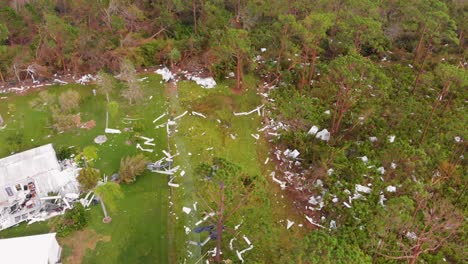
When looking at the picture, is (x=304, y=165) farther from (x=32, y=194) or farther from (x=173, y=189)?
(x=32, y=194)

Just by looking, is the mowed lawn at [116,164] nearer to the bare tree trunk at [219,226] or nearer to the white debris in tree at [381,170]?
the bare tree trunk at [219,226]

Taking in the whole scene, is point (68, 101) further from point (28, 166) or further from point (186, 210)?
point (186, 210)

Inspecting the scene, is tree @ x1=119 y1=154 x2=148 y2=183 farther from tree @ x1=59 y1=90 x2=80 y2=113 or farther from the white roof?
tree @ x1=59 y1=90 x2=80 y2=113

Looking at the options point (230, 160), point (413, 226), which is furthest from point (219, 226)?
point (413, 226)

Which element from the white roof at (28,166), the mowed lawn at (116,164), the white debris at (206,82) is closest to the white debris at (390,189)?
the mowed lawn at (116,164)

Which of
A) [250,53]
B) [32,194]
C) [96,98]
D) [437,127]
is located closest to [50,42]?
[96,98]

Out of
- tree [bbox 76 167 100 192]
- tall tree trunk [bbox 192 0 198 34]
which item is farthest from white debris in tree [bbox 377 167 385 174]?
tall tree trunk [bbox 192 0 198 34]
